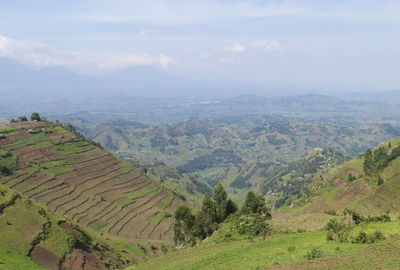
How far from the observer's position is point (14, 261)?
49.7 m

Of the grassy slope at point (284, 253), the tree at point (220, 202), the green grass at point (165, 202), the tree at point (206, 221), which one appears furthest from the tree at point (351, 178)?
the grassy slope at point (284, 253)

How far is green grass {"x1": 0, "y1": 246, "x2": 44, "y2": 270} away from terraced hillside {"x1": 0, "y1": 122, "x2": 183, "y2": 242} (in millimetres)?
42716

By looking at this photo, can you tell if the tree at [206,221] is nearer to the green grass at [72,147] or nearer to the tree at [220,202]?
the tree at [220,202]

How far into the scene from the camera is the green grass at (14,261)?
46.6m

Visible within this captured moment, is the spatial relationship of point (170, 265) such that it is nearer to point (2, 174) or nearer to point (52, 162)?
point (2, 174)

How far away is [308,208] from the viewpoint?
379 ft

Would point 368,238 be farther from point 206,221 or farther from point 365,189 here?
point 365,189

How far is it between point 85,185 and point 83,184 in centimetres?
82

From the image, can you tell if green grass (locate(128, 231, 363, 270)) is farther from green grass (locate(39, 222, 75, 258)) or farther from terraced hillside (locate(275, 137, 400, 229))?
green grass (locate(39, 222, 75, 258))

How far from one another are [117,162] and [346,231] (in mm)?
127038

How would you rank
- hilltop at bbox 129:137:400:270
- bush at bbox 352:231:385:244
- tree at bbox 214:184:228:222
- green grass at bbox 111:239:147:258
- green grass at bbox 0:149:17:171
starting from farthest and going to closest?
green grass at bbox 0:149:17:171 < green grass at bbox 111:239:147:258 < tree at bbox 214:184:228:222 < bush at bbox 352:231:385:244 < hilltop at bbox 129:137:400:270

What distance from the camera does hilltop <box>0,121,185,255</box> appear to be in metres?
100

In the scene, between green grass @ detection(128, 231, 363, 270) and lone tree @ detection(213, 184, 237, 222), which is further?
lone tree @ detection(213, 184, 237, 222)

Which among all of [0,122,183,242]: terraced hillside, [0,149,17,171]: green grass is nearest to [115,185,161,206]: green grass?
[0,122,183,242]: terraced hillside
